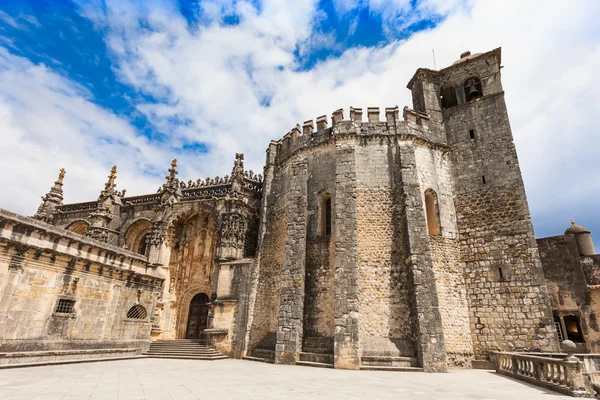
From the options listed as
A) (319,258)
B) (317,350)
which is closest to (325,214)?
(319,258)

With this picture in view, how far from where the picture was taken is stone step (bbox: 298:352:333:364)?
11539mm

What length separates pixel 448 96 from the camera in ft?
57.9

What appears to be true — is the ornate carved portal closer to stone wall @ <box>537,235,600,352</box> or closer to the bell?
the bell

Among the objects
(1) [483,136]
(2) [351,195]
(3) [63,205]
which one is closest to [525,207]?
(1) [483,136]

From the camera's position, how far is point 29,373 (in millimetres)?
8336

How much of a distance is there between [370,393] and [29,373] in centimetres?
850

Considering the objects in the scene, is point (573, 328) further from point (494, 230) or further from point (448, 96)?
point (448, 96)

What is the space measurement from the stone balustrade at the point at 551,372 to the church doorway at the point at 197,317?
1372cm

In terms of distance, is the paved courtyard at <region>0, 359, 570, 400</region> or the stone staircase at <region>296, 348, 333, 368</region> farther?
the stone staircase at <region>296, 348, 333, 368</region>

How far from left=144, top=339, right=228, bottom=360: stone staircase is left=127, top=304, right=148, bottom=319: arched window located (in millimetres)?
1610

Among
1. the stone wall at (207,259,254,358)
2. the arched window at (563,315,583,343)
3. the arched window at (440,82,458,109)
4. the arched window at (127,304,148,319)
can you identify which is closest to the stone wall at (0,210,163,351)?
the arched window at (127,304,148,319)

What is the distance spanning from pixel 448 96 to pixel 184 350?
18212 millimetres

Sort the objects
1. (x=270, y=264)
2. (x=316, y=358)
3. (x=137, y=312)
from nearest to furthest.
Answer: (x=316, y=358) < (x=137, y=312) < (x=270, y=264)

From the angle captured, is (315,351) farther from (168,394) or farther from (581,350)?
(581,350)
